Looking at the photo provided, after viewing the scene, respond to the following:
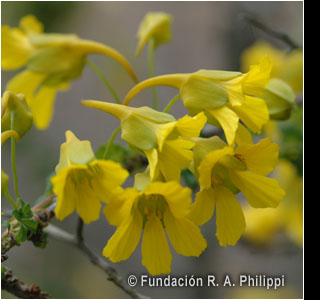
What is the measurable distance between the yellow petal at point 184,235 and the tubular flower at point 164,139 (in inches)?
3.2

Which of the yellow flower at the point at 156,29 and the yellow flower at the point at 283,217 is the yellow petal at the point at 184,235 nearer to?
the yellow flower at the point at 156,29

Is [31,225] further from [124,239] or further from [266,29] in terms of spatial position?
[266,29]

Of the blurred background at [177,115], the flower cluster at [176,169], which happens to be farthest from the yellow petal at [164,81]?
the blurred background at [177,115]

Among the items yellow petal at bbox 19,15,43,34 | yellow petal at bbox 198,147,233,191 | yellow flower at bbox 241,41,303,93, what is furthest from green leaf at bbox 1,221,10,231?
yellow flower at bbox 241,41,303,93

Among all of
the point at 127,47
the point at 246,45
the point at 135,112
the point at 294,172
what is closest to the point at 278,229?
the point at 294,172

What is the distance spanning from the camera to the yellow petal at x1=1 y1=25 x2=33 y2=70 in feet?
3.59

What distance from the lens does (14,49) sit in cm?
109

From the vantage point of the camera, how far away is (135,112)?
764 millimetres

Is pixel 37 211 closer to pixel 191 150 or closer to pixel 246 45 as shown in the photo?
pixel 191 150

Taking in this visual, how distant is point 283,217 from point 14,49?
1.05 m

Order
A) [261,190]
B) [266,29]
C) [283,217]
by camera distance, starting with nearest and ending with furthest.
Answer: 1. [261,190]
2. [266,29]
3. [283,217]

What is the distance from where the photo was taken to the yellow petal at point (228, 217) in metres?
0.80

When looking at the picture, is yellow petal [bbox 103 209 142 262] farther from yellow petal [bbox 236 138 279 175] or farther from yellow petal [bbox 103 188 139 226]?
yellow petal [bbox 236 138 279 175]

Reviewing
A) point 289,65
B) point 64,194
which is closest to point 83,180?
point 64,194
